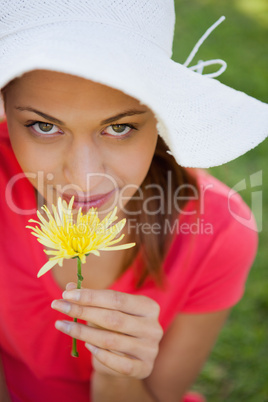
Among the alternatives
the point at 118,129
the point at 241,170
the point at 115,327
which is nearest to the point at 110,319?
the point at 115,327

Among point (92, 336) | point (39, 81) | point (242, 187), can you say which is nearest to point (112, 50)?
point (39, 81)

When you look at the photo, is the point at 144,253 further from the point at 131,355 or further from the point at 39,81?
the point at 39,81

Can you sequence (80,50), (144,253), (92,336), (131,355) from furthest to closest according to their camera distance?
(144,253), (131,355), (92,336), (80,50)

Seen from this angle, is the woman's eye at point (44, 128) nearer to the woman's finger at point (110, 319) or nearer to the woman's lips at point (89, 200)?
the woman's lips at point (89, 200)

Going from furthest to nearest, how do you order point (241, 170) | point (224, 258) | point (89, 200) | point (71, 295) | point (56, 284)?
point (241, 170)
point (224, 258)
point (56, 284)
point (89, 200)
point (71, 295)

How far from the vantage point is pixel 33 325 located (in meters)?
1.49

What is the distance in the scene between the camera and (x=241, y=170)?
3.04 metres

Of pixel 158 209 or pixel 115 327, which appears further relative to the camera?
pixel 158 209

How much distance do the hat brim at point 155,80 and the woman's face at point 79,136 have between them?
90 mm

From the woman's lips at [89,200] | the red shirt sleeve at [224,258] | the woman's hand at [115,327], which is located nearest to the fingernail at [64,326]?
the woman's hand at [115,327]

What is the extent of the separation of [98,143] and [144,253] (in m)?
0.49

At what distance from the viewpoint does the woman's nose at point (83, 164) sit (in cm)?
107

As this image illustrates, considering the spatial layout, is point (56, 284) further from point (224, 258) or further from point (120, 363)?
point (224, 258)

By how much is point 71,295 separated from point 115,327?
0.17 meters
